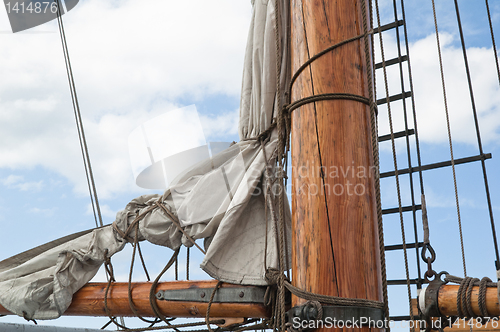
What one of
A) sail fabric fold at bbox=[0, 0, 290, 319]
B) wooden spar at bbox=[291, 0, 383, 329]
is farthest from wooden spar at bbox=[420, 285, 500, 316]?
sail fabric fold at bbox=[0, 0, 290, 319]

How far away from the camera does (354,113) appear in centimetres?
182

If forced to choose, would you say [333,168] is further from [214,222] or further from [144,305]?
[144,305]

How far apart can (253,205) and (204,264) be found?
1.19ft

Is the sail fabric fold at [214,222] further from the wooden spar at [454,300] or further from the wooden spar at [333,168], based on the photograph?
the wooden spar at [454,300]

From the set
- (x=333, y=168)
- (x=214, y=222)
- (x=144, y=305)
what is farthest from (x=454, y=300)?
(x=144, y=305)

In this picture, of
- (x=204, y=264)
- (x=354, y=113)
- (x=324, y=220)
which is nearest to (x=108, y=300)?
(x=204, y=264)

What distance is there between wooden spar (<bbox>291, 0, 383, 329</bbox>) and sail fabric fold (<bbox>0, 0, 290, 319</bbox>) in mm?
324

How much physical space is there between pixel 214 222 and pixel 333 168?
704 millimetres

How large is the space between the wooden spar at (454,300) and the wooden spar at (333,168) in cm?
27

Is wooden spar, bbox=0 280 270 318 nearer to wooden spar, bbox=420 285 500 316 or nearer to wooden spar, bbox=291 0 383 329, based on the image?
wooden spar, bbox=291 0 383 329

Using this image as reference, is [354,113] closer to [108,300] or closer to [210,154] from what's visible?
[210,154]

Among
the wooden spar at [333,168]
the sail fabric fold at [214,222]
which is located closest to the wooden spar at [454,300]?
the wooden spar at [333,168]

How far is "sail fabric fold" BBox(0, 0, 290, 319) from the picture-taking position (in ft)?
6.89

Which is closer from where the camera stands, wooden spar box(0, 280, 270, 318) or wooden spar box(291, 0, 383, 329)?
wooden spar box(291, 0, 383, 329)
